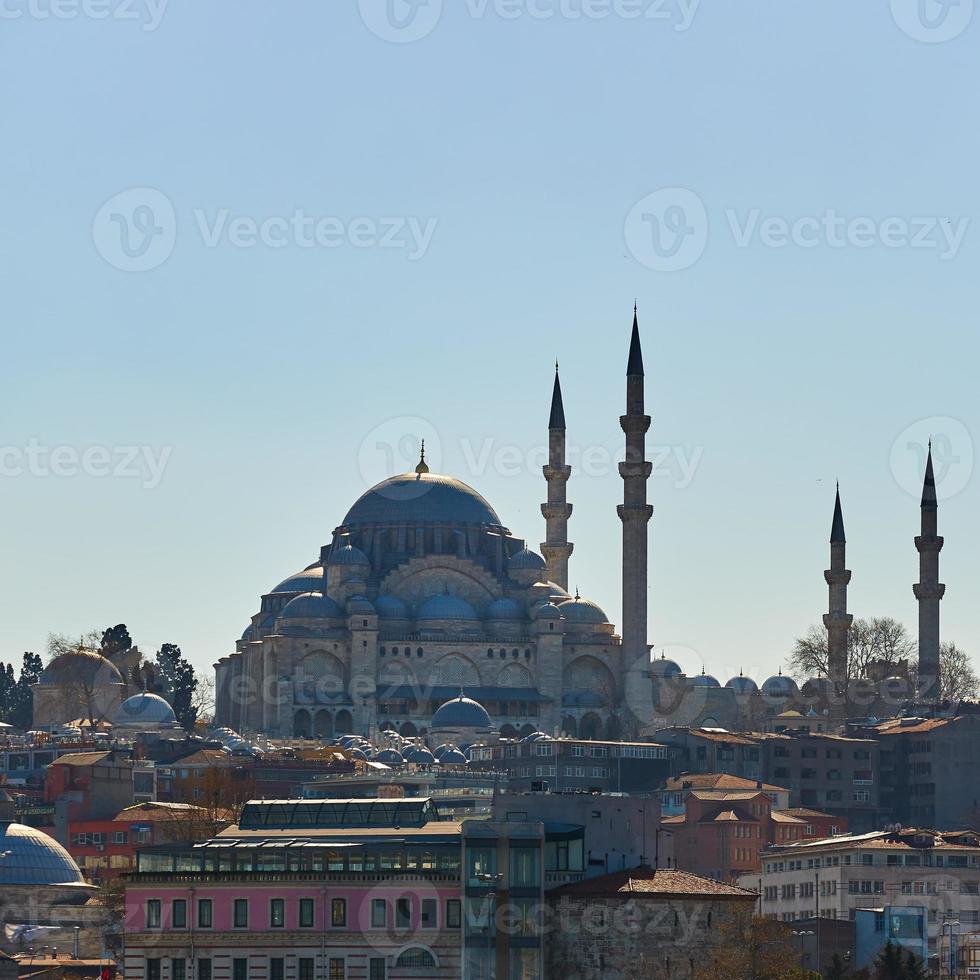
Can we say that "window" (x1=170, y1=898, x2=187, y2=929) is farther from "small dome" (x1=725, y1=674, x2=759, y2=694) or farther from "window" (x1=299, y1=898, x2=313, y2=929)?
"small dome" (x1=725, y1=674, x2=759, y2=694)

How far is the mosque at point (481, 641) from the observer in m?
116

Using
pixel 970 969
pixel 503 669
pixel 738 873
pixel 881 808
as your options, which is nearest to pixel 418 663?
pixel 503 669

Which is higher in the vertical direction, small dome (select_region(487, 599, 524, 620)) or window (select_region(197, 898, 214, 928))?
small dome (select_region(487, 599, 524, 620))

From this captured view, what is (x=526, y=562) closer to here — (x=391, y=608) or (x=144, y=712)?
(x=391, y=608)

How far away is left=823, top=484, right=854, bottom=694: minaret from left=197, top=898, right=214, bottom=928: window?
67.1 m

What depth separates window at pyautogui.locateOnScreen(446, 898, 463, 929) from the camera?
53.4m

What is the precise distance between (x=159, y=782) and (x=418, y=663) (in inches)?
794

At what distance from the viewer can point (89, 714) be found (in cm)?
12456

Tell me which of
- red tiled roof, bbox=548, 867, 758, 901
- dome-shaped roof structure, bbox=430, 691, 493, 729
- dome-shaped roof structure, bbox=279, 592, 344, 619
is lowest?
red tiled roof, bbox=548, 867, 758, 901

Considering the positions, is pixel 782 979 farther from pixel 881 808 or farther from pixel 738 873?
pixel 881 808

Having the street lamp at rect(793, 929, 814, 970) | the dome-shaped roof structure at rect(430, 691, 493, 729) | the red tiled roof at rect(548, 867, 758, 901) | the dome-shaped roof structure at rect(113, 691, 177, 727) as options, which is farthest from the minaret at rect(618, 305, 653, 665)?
the red tiled roof at rect(548, 867, 758, 901)

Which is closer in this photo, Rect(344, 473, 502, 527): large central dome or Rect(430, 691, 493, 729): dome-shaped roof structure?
Rect(430, 691, 493, 729): dome-shaped roof structure

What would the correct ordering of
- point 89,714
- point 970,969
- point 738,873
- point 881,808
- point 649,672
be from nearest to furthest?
point 970,969
point 738,873
point 881,808
point 649,672
point 89,714

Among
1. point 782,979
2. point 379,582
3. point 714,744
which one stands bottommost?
point 782,979
